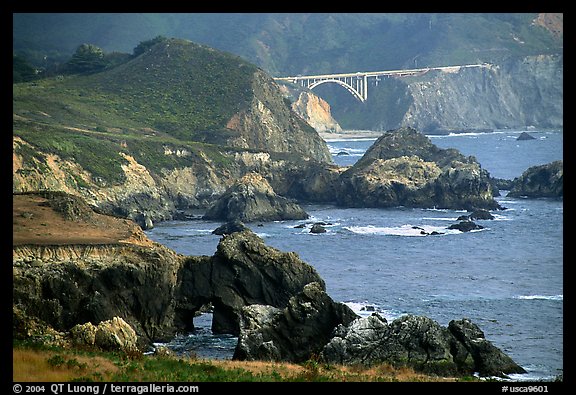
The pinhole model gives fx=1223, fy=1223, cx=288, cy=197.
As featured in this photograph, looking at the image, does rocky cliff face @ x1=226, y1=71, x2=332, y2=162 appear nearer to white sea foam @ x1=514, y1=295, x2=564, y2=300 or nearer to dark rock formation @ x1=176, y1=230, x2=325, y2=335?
white sea foam @ x1=514, y1=295, x2=564, y2=300

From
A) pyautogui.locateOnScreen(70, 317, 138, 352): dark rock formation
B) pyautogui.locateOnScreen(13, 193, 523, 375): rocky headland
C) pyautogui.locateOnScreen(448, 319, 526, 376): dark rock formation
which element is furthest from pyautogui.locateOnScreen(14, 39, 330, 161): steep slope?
pyautogui.locateOnScreen(448, 319, 526, 376): dark rock formation

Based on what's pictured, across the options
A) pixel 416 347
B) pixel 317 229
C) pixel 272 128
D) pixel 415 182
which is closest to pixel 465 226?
pixel 317 229

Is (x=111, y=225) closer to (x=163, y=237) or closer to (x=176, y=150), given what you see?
(x=163, y=237)

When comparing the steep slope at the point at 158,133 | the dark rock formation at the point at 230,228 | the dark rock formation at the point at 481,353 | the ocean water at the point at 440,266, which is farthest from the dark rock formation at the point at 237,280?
the steep slope at the point at 158,133

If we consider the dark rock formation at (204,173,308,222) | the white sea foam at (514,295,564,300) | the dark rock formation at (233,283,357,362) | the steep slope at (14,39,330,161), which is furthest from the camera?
the steep slope at (14,39,330,161)

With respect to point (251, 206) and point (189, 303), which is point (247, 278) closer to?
point (189, 303)
